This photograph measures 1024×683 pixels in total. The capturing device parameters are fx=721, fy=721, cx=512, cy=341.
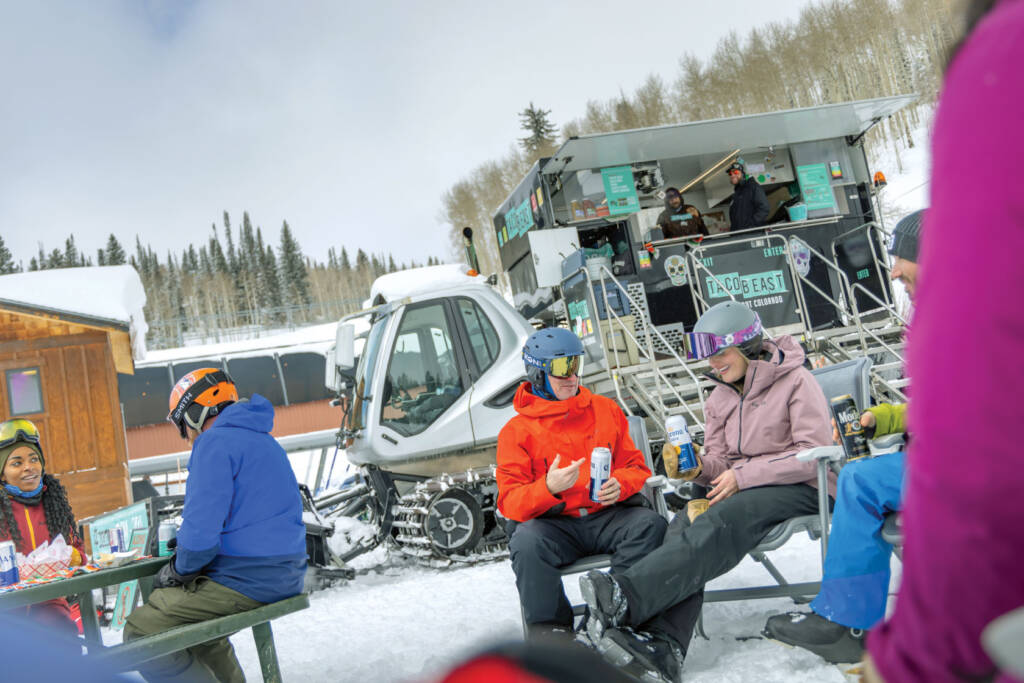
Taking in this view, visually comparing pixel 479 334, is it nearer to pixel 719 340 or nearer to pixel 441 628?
pixel 441 628

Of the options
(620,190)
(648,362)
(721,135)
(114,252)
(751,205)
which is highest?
(114,252)

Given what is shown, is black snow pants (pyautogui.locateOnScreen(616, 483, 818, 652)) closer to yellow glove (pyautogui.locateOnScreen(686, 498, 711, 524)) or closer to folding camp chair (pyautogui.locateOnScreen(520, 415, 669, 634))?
yellow glove (pyautogui.locateOnScreen(686, 498, 711, 524))

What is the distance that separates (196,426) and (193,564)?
645 millimetres

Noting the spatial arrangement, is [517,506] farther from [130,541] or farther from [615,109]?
[615,109]

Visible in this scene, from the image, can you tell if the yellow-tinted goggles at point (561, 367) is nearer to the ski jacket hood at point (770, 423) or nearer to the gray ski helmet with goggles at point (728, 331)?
the gray ski helmet with goggles at point (728, 331)

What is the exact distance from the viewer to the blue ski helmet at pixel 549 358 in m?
3.50

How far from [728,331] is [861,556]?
1.22 metres

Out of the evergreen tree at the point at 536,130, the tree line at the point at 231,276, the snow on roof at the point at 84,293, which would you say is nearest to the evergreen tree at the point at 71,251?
the tree line at the point at 231,276

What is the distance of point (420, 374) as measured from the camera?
20.6 ft

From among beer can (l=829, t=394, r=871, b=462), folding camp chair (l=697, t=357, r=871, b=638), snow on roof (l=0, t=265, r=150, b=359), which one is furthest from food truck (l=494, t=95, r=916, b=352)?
snow on roof (l=0, t=265, r=150, b=359)

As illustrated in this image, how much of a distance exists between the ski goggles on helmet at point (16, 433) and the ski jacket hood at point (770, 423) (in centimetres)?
373

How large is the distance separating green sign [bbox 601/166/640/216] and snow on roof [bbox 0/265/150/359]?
20.6 feet

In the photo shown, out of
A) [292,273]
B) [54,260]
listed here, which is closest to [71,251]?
[54,260]

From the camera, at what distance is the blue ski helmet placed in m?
3.50
